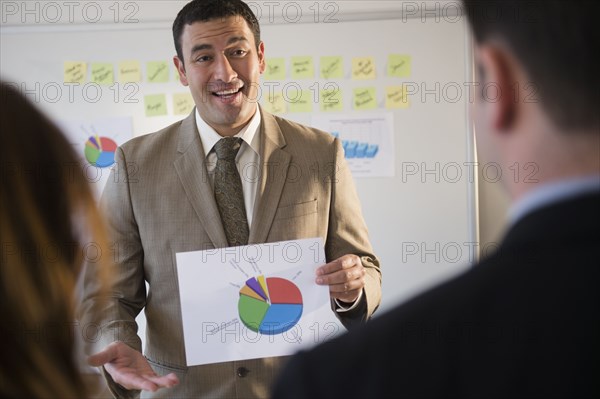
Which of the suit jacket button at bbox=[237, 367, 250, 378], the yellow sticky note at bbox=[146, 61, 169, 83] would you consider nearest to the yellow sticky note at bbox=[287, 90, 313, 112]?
the yellow sticky note at bbox=[146, 61, 169, 83]

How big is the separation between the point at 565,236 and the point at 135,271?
4.61 feet

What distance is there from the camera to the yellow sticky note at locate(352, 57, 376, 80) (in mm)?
3014

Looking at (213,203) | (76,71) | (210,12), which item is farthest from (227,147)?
(76,71)

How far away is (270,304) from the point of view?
5.78 ft

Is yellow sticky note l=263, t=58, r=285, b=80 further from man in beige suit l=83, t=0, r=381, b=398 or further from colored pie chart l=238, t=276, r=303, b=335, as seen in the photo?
colored pie chart l=238, t=276, r=303, b=335

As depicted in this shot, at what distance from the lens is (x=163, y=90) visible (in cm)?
306

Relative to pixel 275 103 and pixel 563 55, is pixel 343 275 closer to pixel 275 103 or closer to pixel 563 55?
pixel 563 55

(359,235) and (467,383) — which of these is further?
(359,235)

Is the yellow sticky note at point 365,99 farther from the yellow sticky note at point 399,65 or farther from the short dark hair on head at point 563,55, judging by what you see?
the short dark hair on head at point 563,55

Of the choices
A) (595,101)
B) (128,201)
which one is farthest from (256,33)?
(595,101)

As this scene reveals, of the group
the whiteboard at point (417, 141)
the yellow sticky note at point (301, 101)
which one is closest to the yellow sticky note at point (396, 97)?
the whiteboard at point (417, 141)

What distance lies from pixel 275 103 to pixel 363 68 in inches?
16.2

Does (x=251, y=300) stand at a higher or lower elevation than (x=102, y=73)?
lower

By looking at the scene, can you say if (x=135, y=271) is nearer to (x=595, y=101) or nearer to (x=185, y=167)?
(x=185, y=167)
